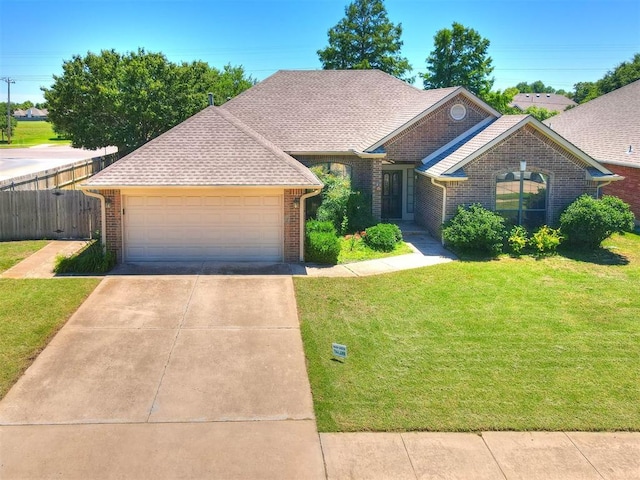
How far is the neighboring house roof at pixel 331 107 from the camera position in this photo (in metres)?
21.5

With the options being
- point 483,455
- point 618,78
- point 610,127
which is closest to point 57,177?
point 483,455

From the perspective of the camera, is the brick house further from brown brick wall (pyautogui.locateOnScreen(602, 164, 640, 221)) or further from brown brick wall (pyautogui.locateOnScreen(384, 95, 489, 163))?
brown brick wall (pyautogui.locateOnScreen(384, 95, 489, 163))

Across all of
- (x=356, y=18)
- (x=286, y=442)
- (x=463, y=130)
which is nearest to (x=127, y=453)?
(x=286, y=442)

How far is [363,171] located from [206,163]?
22.2ft

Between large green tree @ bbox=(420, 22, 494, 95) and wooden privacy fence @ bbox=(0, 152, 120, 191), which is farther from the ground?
large green tree @ bbox=(420, 22, 494, 95)

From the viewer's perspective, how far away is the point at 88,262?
15.5 m

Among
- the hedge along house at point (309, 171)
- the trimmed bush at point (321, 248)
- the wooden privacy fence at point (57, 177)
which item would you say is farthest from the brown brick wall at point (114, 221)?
Result: the wooden privacy fence at point (57, 177)

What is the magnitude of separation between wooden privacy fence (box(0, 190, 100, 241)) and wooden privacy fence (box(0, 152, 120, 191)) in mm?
1261

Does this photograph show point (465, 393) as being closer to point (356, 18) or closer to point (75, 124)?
point (75, 124)

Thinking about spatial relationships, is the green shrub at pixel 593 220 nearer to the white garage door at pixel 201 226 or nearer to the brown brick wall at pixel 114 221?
the white garage door at pixel 201 226

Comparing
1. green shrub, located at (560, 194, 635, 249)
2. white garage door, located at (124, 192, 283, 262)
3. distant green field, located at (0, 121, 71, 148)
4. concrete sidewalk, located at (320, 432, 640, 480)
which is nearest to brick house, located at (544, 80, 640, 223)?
green shrub, located at (560, 194, 635, 249)

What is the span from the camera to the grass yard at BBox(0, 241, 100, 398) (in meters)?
10.0

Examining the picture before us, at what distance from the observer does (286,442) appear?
306 inches

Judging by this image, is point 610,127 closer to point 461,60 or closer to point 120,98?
point 461,60
